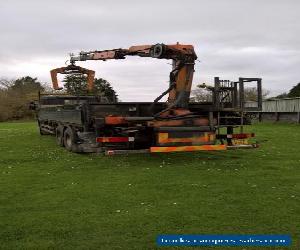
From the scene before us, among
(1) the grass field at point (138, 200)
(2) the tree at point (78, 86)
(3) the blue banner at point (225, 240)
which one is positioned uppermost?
(2) the tree at point (78, 86)

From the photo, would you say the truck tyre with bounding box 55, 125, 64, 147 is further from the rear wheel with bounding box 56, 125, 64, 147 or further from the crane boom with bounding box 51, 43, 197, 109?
the crane boom with bounding box 51, 43, 197, 109

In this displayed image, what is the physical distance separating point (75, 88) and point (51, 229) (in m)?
15.5

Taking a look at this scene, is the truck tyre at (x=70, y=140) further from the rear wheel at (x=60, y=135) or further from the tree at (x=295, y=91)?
the tree at (x=295, y=91)

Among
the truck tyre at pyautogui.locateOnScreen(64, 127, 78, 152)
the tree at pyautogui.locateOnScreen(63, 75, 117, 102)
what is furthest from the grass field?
the tree at pyautogui.locateOnScreen(63, 75, 117, 102)

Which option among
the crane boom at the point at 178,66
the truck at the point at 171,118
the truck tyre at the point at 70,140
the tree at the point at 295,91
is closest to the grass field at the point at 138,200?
the truck at the point at 171,118

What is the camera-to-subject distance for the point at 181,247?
17.0 ft

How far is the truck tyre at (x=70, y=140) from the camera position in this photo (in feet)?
45.3

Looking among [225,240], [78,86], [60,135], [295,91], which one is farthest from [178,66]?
[295,91]

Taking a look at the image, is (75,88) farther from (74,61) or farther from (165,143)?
(165,143)

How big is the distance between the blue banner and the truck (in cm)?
578

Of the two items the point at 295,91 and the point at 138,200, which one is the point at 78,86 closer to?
the point at 138,200

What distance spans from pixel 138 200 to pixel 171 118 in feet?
15.4

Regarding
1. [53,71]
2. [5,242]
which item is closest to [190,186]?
[5,242]

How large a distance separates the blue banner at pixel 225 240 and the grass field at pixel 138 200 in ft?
0.46
